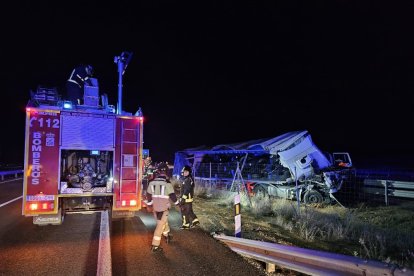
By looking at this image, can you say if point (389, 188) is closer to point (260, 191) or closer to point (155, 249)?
point (260, 191)

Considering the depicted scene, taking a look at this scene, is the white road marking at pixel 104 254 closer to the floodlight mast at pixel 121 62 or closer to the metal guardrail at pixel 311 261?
the metal guardrail at pixel 311 261

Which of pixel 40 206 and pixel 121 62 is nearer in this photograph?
pixel 40 206

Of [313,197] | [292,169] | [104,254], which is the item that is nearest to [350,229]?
[104,254]

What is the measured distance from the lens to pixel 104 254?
611cm

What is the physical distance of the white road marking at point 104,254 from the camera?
519cm

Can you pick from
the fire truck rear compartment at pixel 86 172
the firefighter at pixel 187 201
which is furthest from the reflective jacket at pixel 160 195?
the fire truck rear compartment at pixel 86 172

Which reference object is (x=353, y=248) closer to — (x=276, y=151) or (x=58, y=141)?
(x=58, y=141)

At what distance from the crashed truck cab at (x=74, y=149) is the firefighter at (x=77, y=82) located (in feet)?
2.13

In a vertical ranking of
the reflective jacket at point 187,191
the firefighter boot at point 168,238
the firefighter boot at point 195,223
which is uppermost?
the reflective jacket at point 187,191

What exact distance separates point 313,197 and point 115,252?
9.36 m

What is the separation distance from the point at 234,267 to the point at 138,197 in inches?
149

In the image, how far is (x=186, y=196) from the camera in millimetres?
8414

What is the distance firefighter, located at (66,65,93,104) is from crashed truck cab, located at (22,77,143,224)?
650 mm

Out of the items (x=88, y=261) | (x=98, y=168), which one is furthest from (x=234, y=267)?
(x=98, y=168)
